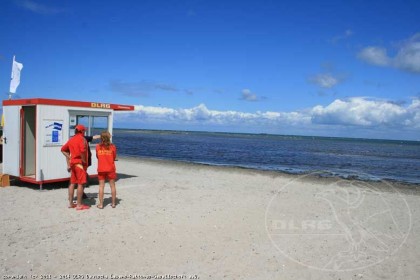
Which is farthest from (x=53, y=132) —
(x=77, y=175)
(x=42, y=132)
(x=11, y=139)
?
(x=77, y=175)

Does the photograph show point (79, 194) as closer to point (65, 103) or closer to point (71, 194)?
point (71, 194)

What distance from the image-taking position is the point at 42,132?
411 inches

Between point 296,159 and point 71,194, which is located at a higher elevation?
point 71,194

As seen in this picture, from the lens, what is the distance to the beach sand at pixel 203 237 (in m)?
5.53

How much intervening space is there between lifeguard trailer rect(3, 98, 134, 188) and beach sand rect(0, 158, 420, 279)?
2.08ft

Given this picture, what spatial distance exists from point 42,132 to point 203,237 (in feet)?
20.6

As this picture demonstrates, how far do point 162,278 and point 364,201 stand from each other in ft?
29.4

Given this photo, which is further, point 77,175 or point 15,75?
point 15,75

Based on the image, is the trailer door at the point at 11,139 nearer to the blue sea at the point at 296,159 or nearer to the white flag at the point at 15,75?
the white flag at the point at 15,75

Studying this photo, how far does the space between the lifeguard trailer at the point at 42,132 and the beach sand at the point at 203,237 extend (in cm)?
63

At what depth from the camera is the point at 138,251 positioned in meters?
6.08

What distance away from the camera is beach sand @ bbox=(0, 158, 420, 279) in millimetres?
5527

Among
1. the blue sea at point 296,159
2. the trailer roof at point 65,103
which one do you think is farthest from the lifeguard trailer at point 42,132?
the blue sea at point 296,159

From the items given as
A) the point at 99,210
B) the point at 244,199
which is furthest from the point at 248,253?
the point at 244,199
